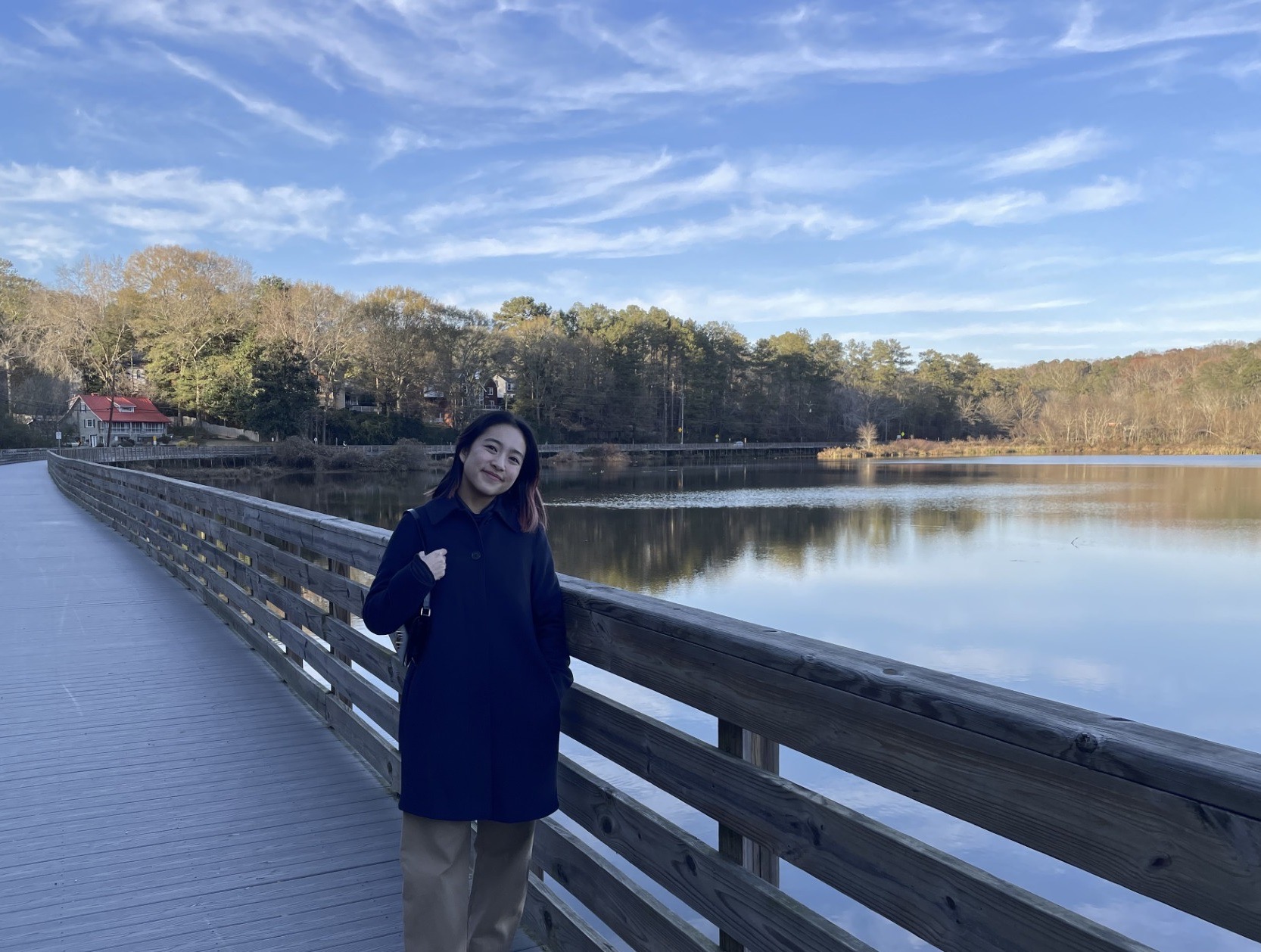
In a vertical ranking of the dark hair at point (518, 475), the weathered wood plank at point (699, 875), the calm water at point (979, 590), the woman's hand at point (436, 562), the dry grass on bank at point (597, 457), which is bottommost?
the calm water at point (979, 590)

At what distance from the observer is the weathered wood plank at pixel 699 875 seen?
1.57 metres

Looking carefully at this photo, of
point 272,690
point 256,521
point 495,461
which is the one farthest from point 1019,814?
point 256,521

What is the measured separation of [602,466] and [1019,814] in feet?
213

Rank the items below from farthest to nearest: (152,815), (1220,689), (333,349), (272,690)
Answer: (333,349), (1220,689), (272,690), (152,815)

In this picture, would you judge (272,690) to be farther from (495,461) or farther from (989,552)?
(989,552)

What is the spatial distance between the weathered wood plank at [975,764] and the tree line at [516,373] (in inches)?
1579

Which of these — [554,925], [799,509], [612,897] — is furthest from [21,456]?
[612,897]

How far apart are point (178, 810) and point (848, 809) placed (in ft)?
9.49

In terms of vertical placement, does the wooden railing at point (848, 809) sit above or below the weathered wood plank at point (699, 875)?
above

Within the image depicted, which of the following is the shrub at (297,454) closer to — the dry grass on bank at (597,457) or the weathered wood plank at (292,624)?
the dry grass on bank at (597,457)

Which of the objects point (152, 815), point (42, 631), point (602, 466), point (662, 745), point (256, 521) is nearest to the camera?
point (662, 745)

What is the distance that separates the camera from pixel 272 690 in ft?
16.3

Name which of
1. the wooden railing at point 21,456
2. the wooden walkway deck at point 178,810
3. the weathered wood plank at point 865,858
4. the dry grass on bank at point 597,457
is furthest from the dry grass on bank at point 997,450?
the weathered wood plank at point 865,858

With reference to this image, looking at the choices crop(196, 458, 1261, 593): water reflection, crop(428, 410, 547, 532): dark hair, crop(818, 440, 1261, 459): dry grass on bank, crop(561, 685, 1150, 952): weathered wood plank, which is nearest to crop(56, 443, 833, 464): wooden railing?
crop(196, 458, 1261, 593): water reflection
